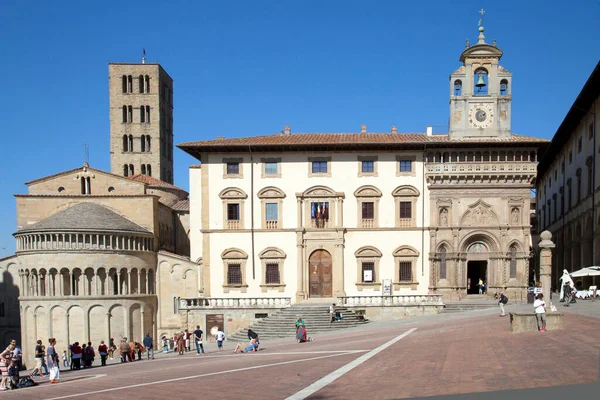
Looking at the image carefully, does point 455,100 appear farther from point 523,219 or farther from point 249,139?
point 249,139

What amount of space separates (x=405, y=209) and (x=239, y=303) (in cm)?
1426

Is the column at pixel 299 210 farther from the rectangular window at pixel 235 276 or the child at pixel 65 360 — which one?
the child at pixel 65 360

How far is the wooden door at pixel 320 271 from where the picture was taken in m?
43.5

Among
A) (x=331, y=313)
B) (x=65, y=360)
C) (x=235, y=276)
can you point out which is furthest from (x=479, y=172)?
(x=65, y=360)

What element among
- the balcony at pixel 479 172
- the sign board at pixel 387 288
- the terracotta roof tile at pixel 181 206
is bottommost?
the sign board at pixel 387 288

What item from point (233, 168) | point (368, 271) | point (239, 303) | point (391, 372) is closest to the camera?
point (391, 372)

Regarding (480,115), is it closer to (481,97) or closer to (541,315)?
(481,97)

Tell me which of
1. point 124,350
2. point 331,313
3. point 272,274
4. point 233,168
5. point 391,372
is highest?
point 233,168

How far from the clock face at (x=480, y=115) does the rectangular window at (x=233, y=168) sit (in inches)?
711

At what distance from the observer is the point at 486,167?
137 ft

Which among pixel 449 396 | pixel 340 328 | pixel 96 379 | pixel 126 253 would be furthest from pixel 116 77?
pixel 449 396

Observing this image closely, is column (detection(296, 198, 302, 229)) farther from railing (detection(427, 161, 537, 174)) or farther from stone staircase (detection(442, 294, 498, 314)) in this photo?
stone staircase (detection(442, 294, 498, 314))

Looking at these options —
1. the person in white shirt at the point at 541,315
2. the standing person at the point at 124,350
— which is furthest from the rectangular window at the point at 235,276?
the person in white shirt at the point at 541,315

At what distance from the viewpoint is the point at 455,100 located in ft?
140
